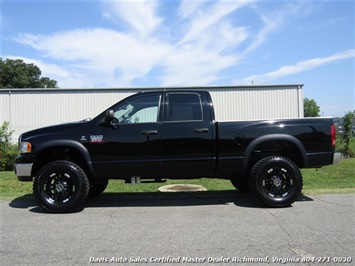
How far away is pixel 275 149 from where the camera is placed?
6496mm

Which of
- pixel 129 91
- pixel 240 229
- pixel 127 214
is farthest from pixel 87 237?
pixel 129 91

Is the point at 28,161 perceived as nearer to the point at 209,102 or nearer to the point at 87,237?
the point at 87,237

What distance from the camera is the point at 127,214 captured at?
5.87 metres

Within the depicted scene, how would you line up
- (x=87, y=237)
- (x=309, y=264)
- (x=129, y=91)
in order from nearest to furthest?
(x=309, y=264)
(x=87, y=237)
(x=129, y=91)

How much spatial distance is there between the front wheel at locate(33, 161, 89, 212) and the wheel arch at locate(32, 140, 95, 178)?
9.5 inches

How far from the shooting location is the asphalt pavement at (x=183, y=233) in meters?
3.89

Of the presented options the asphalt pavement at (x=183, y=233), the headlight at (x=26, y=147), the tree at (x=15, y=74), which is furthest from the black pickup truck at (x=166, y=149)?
the tree at (x=15, y=74)

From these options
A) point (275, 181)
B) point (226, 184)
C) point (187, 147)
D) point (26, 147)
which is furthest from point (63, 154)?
point (226, 184)

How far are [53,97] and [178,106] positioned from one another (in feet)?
56.2

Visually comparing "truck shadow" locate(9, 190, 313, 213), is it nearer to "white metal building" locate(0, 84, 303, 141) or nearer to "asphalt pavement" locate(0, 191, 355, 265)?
"asphalt pavement" locate(0, 191, 355, 265)

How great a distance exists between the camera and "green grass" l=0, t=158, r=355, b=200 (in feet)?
25.8

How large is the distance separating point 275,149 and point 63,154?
3.93m

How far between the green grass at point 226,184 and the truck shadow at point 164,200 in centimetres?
→ 79

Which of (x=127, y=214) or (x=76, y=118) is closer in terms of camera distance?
(x=127, y=214)
